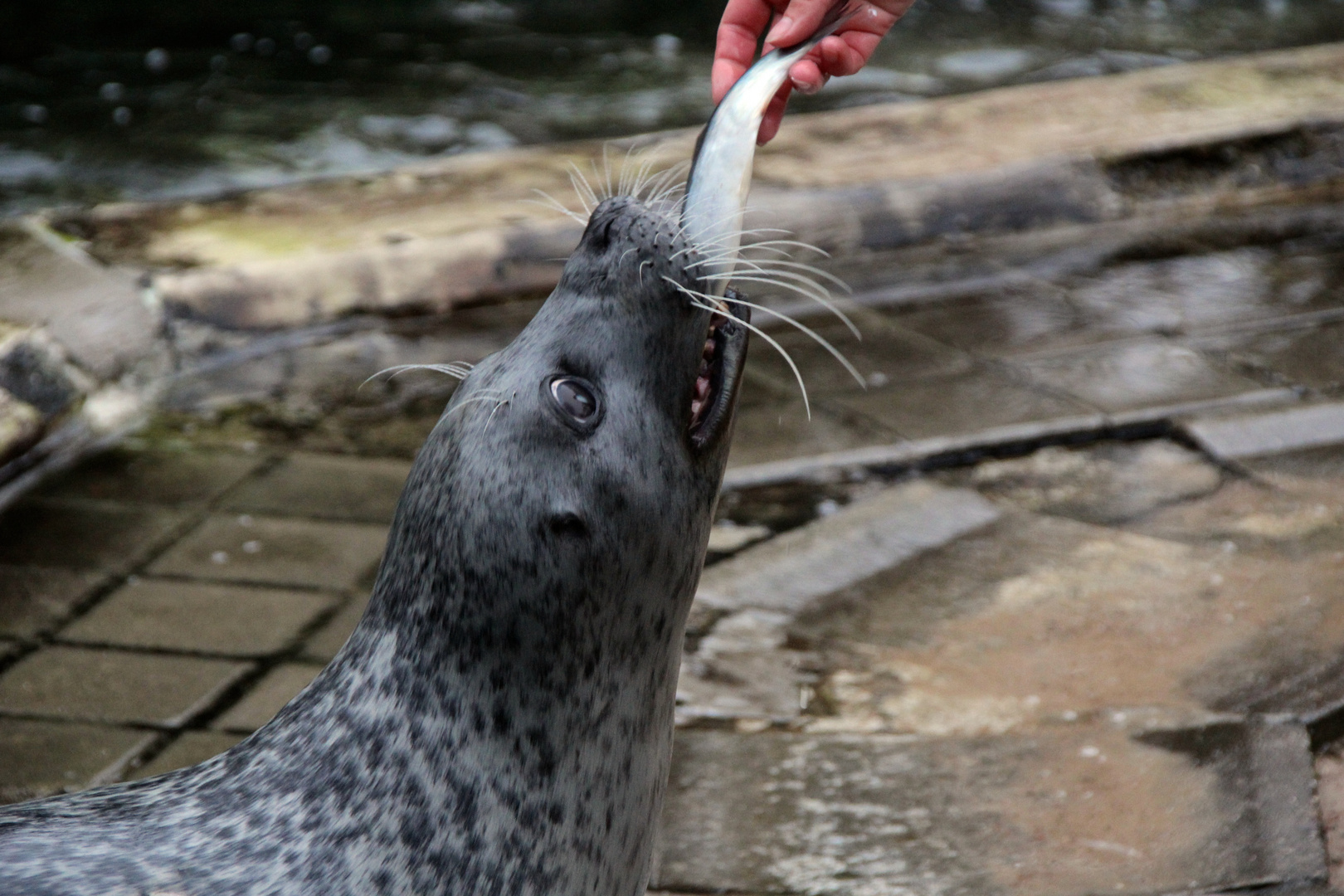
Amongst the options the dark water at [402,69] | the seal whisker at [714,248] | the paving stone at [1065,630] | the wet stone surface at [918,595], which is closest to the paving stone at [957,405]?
the wet stone surface at [918,595]

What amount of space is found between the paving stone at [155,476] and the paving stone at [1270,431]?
8.56 feet

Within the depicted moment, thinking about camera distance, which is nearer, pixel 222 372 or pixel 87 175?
pixel 222 372

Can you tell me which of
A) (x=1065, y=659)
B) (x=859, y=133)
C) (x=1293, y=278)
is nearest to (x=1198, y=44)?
(x=859, y=133)

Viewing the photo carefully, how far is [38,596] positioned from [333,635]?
2.50 ft

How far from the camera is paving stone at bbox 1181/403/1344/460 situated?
409cm

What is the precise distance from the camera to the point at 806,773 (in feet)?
9.38

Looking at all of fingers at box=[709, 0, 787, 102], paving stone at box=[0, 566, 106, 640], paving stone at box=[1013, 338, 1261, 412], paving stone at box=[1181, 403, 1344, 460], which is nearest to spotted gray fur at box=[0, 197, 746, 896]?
fingers at box=[709, 0, 787, 102]

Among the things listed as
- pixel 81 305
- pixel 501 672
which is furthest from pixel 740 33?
pixel 81 305

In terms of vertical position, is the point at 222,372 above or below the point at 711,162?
below

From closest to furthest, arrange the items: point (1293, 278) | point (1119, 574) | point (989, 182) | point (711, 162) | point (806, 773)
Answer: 1. point (711, 162)
2. point (806, 773)
3. point (1119, 574)
4. point (1293, 278)
5. point (989, 182)

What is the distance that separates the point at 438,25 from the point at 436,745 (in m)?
9.32

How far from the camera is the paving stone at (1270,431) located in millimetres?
4090

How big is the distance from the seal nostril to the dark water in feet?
19.9

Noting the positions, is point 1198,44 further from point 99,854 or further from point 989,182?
point 99,854
